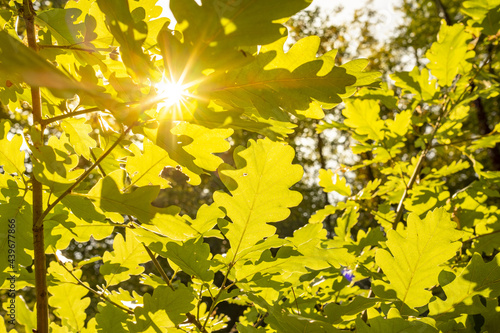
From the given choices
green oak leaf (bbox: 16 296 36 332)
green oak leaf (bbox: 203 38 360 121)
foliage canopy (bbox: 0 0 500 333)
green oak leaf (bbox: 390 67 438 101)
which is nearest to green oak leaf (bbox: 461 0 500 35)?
green oak leaf (bbox: 390 67 438 101)

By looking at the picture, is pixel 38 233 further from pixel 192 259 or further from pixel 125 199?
pixel 192 259

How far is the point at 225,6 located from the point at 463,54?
1831mm

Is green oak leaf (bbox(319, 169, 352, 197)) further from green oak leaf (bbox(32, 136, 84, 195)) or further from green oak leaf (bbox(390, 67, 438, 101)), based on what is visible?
green oak leaf (bbox(32, 136, 84, 195))

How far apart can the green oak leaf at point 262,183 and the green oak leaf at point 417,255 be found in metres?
0.25

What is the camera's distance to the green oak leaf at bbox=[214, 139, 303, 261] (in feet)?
2.86

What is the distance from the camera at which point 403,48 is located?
13711 mm

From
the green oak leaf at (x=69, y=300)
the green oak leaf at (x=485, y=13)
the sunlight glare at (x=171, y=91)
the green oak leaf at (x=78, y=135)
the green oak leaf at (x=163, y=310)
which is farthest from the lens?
the green oak leaf at (x=485, y=13)

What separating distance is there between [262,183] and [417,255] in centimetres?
39

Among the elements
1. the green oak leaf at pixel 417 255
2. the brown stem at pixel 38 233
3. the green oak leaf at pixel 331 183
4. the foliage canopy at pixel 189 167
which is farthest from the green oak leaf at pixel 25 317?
the green oak leaf at pixel 331 183

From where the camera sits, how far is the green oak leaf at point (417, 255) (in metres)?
0.88

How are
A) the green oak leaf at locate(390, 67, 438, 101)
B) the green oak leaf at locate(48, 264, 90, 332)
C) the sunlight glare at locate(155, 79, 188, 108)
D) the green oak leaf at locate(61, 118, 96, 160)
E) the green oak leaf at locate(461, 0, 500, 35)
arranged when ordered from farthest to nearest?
the green oak leaf at locate(390, 67, 438, 101)
the green oak leaf at locate(461, 0, 500, 35)
the green oak leaf at locate(48, 264, 90, 332)
the green oak leaf at locate(61, 118, 96, 160)
the sunlight glare at locate(155, 79, 188, 108)

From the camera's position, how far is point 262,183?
0.88 meters

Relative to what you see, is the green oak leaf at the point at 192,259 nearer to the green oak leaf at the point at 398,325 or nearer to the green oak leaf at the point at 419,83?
the green oak leaf at the point at 398,325

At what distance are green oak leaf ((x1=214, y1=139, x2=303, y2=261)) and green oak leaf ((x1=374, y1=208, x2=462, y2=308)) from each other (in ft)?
0.83
